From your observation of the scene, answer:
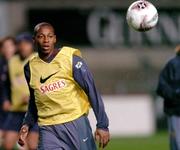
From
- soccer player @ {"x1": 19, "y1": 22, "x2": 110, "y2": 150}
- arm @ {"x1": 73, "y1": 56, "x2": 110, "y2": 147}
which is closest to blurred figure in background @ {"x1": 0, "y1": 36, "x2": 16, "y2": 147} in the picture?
soccer player @ {"x1": 19, "y1": 22, "x2": 110, "y2": 150}

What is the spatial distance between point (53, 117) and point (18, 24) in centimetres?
2786

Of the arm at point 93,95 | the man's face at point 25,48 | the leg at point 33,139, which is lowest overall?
the leg at point 33,139

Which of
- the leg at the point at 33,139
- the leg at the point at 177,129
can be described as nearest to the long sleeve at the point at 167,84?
the leg at the point at 177,129

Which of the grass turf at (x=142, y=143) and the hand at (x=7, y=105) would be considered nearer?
the hand at (x=7, y=105)

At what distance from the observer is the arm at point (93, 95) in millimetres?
9648

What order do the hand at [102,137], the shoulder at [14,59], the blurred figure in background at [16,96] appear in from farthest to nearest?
1. the shoulder at [14,59]
2. the blurred figure in background at [16,96]
3. the hand at [102,137]

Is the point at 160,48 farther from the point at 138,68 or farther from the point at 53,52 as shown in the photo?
the point at 53,52

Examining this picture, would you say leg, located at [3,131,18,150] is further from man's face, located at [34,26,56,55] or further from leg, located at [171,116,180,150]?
man's face, located at [34,26,56,55]

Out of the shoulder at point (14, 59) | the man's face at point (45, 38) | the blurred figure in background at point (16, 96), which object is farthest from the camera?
the shoulder at point (14, 59)

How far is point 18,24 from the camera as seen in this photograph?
37688 mm

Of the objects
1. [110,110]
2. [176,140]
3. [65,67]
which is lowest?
[110,110]

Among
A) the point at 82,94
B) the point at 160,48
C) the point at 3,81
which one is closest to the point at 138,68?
the point at 160,48

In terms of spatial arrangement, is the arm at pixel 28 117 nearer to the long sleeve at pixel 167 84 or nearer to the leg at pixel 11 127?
the long sleeve at pixel 167 84

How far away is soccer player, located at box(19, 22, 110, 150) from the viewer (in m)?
9.95
